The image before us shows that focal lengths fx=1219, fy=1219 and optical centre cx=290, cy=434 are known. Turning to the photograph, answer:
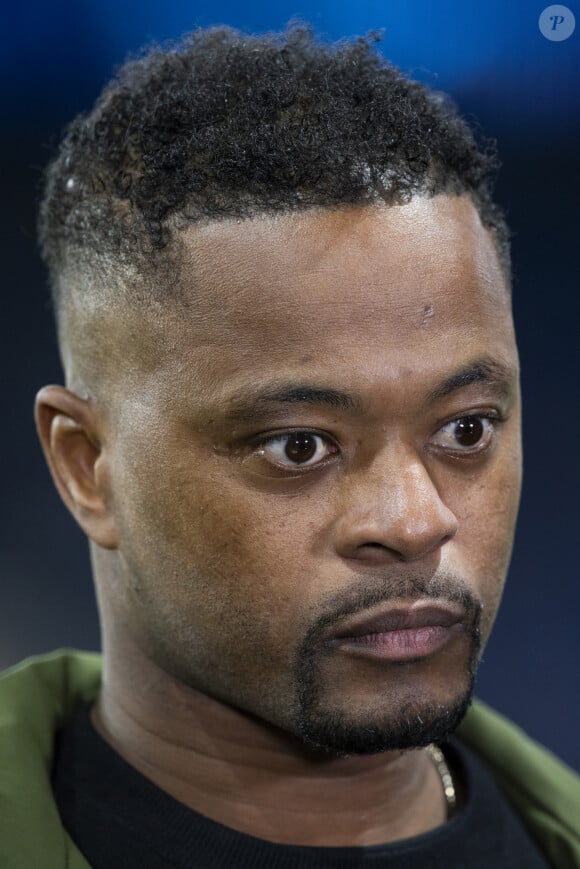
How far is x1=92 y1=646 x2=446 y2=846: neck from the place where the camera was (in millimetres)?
1862

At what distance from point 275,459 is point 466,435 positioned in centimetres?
30

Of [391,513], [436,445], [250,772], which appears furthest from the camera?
[250,772]

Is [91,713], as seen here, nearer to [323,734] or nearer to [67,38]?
[323,734]

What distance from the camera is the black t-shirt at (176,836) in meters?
1.78

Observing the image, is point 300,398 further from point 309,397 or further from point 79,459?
point 79,459

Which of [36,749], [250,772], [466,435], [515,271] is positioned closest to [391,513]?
[466,435]

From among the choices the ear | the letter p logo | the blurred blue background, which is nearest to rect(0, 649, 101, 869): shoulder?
the ear

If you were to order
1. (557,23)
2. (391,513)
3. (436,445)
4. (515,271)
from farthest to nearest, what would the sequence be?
(515,271) < (557,23) < (436,445) < (391,513)

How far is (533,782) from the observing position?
7.26 feet

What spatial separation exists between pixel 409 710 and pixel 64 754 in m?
0.61

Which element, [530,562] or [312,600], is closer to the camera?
[312,600]

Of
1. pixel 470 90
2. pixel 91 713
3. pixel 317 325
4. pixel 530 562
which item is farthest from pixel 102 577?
pixel 530 562

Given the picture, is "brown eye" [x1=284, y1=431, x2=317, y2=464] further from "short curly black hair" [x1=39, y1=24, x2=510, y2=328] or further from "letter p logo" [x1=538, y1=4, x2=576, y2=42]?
"letter p logo" [x1=538, y1=4, x2=576, y2=42]

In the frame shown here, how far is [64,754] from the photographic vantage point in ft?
6.48
